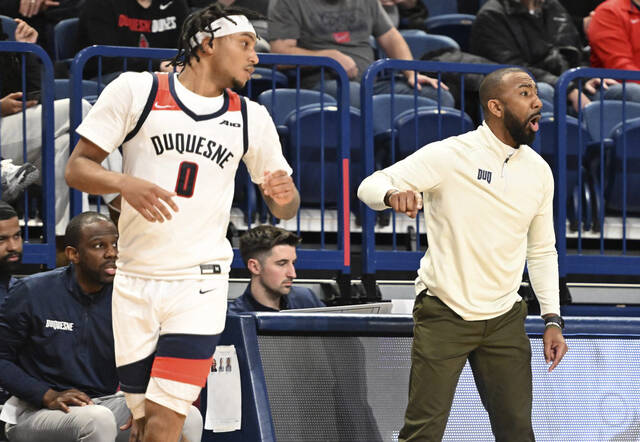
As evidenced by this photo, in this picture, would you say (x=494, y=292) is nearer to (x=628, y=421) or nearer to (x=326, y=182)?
(x=628, y=421)

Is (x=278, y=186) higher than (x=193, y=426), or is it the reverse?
(x=278, y=186)

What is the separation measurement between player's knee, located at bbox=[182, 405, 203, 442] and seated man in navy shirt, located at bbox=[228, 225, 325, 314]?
143cm

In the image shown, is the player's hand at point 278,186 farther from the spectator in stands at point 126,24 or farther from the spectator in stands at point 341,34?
the spectator in stands at point 126,24

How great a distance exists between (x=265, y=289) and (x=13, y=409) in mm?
1639

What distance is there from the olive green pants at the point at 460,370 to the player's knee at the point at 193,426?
879 millimetres

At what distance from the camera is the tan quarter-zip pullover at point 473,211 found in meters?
4.26

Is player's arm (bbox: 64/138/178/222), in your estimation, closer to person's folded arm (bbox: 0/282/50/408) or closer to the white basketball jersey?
the white basketball jersey

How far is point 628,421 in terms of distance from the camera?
495 cm

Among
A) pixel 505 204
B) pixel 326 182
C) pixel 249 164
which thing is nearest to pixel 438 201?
pixel 505 204

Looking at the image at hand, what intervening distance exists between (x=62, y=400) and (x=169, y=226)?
149cm

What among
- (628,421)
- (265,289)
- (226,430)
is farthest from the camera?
(265,289)

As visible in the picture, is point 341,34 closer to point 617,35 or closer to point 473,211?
point 617,35

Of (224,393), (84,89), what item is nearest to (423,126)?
(84,89)

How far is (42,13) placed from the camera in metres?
8.17
